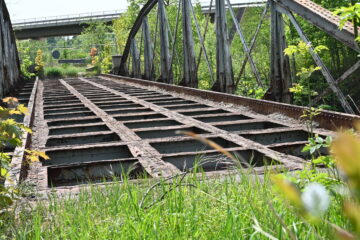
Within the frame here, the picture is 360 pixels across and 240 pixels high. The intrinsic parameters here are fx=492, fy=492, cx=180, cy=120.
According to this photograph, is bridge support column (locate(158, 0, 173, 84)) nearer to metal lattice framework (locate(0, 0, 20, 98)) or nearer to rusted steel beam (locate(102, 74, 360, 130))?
rusted steel beam (locate(102, 74, 360, 130))

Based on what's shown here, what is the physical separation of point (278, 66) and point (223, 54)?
78.6 inches

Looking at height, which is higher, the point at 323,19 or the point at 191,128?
the point at 323,19

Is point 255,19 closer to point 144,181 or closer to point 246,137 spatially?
point 246,137

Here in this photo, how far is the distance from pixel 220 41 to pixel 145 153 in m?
5.26

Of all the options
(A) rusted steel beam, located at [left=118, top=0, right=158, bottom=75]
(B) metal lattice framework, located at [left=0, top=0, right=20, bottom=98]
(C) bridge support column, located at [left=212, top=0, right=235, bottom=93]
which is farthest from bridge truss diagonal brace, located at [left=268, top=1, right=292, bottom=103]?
(A) rusted steel beam, located at [left=118, top=0, right=158, bottom=75]

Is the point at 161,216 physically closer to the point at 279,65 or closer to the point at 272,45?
the point at 279,65

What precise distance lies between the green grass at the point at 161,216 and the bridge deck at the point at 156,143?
0.63 ft

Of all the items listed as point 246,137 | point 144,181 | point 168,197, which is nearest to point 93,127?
point 246,137

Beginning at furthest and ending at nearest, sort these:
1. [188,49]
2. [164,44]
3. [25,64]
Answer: [25,64], [164,44], [188,49]

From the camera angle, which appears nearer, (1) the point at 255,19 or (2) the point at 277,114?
(2) the point at 277,114

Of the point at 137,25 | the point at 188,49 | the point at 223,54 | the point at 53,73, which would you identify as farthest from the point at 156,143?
the point at 53,73

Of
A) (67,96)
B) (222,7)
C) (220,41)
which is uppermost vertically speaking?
(222,7)

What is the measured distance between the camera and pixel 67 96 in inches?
437

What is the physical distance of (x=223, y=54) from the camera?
9.10 m
